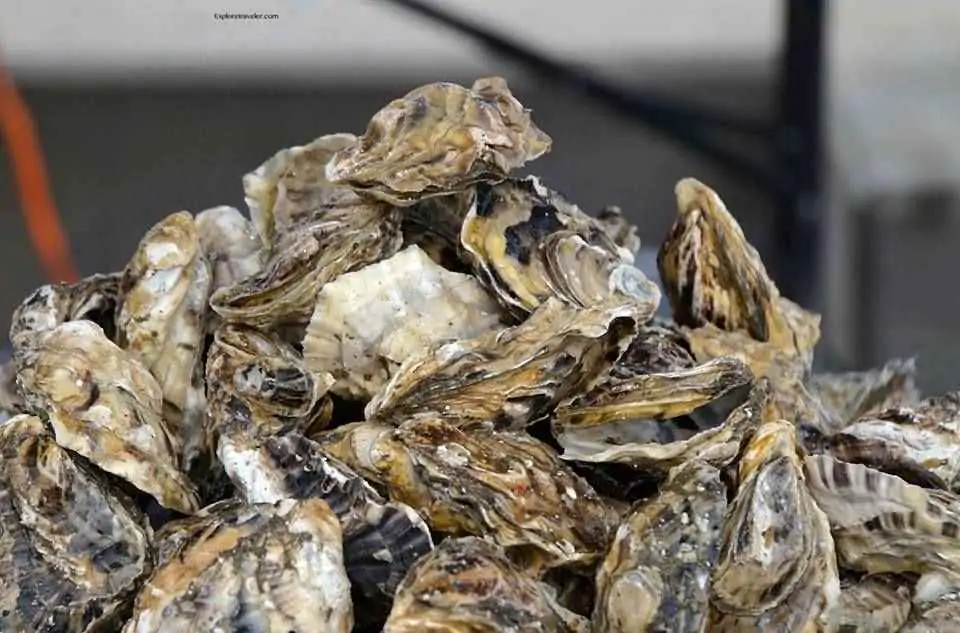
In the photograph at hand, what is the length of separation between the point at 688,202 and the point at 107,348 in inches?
9.6

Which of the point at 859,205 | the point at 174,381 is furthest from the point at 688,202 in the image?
the point at 859,205

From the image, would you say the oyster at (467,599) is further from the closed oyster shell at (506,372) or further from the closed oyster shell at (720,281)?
the closed oyster shell at (720,281)

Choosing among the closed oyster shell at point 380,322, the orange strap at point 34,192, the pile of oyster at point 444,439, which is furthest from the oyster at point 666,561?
the orange strap at point 34,192

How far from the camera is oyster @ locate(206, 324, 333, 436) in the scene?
37 cm

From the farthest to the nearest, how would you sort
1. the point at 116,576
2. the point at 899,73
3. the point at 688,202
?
the point at 899,73 < the point at 688,202 < the point at 116,576

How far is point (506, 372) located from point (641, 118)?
0.95 m

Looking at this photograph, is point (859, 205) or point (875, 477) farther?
point (859, 205)

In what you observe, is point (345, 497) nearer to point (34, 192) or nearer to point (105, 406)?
point (105, 406)

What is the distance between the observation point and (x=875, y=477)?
0.36 meters

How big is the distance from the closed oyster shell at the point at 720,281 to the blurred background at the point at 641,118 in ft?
0.65

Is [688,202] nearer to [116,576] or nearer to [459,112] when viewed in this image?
[459,112]

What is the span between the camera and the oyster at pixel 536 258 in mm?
406

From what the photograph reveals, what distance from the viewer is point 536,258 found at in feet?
1.35

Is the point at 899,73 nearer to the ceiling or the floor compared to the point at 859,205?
nearer to the ceiling
